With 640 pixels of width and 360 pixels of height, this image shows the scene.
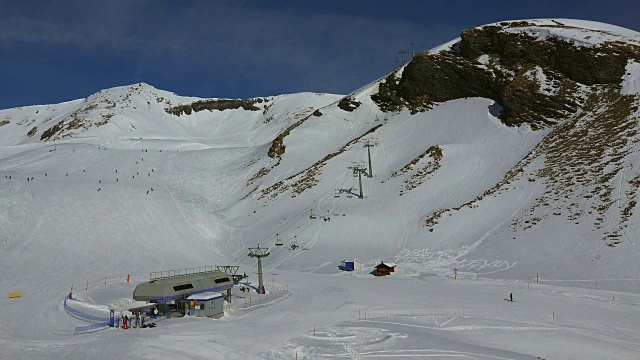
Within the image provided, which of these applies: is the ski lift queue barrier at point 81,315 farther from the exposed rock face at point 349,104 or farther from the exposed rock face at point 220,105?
the exposed rock face at point 220,105

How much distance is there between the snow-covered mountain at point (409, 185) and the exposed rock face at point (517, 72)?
0.25 meters

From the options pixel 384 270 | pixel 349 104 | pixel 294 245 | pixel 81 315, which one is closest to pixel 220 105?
pixel 349 104

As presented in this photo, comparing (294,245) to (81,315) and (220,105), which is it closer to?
(81,315)

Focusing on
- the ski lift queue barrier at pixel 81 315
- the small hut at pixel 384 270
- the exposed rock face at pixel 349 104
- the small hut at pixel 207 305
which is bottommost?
the ski lift queue barrier at pixel 81 315

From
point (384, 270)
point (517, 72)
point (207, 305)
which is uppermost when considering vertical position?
point (517, 72)

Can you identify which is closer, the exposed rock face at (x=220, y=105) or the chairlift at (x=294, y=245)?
the chairlift at (x=294, y=245)

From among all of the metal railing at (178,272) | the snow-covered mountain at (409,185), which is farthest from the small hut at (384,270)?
the metal railing at (178,272)

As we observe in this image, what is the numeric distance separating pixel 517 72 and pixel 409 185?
31.8m

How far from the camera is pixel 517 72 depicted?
243 ft

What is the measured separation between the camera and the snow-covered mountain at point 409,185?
40.8m

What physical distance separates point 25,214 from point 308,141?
5024 cm

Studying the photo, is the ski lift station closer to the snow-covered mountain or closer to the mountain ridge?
the snow-covered mountain

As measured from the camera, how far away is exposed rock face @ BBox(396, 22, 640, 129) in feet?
212

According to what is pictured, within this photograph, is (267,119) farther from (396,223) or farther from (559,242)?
(559,242)
